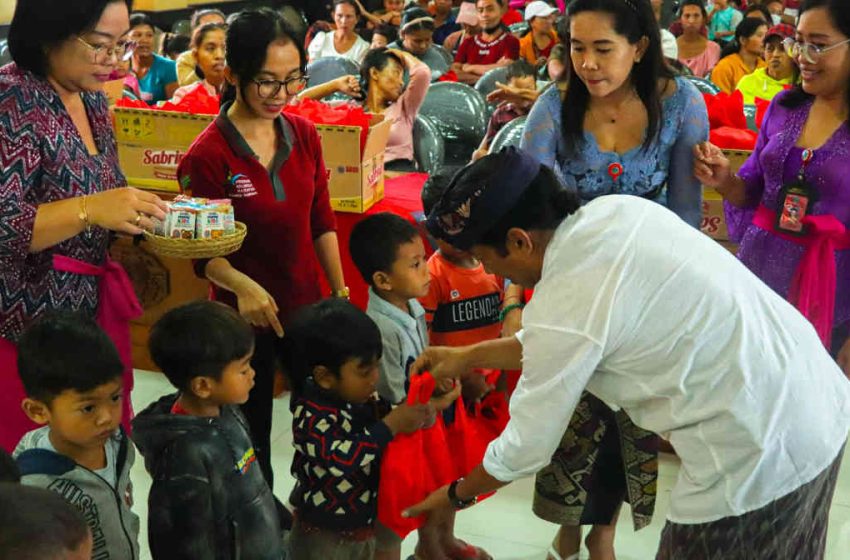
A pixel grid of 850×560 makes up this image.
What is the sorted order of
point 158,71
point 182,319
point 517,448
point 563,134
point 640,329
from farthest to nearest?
point 158,71, point 563,134, point 182,319, point 517,448, point 640,329

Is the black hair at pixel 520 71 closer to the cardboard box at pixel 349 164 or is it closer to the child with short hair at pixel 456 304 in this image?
the cardboard box at pixel 349 164

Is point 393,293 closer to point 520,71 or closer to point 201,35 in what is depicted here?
point 520,71

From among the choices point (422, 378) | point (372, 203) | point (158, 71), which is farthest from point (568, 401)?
point (158, 71)

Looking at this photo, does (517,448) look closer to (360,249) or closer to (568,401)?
(568,401)

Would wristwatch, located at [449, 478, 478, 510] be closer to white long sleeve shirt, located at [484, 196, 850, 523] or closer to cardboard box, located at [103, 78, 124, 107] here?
white long sleeve shirt, located at [484, 196, 850, 523]

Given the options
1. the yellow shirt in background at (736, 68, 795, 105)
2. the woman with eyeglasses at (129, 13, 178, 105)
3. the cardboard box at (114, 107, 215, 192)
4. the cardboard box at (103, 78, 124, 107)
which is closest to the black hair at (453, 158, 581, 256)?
the cardboard box at (114, 107, 215, 192)

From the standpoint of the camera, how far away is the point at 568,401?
1.49 meters

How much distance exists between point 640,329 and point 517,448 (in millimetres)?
283

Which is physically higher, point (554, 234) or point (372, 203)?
point (554, 234)

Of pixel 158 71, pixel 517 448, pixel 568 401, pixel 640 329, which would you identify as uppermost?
pixel 640 329

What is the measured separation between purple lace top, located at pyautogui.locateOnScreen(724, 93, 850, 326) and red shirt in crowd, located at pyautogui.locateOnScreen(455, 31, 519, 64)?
19.4 ft

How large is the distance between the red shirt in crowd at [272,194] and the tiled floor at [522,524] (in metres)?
0.85

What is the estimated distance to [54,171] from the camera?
1846 mm

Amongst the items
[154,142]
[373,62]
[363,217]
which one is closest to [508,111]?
[373,62]
